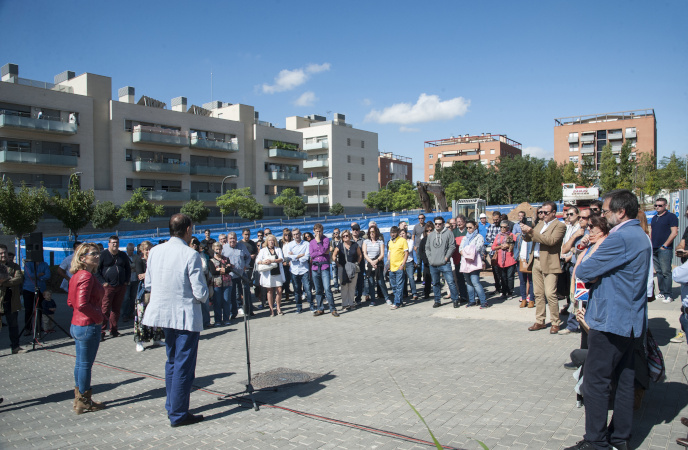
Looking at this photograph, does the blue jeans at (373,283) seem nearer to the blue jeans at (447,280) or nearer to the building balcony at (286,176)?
the blue jeans at (447,280)

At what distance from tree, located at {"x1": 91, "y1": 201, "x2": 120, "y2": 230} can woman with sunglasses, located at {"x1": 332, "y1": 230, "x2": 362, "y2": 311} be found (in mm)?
35757

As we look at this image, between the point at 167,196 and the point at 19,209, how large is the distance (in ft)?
70.0

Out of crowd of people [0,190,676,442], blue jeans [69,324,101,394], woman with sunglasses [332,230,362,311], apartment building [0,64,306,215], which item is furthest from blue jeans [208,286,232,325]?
apartment building [0,64,306,215]

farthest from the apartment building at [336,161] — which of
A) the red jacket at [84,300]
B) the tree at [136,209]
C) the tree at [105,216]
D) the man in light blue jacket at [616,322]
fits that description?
the man in light blue jacket at [616,322]

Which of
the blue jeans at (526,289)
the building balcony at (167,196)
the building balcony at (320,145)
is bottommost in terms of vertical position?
the blue jeans at (526,289)

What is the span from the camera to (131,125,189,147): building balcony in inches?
1975

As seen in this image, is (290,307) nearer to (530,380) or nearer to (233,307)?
(233,307)

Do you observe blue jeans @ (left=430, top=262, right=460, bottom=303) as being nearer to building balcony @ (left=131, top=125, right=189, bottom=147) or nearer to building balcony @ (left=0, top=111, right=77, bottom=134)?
building balcony @ (left=0, top=111, right=77, bottom=134)

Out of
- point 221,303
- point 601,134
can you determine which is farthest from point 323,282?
point 601,134

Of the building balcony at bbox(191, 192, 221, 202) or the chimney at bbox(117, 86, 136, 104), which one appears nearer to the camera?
the chimney at bbox(117, 86, 136, 104)

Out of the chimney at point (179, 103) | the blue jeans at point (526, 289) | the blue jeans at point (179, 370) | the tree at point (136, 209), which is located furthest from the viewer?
the chimney at point (179, 103)

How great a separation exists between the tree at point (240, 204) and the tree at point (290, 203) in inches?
225

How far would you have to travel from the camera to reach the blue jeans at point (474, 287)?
1085cm

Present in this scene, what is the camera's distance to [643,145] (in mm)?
89625
